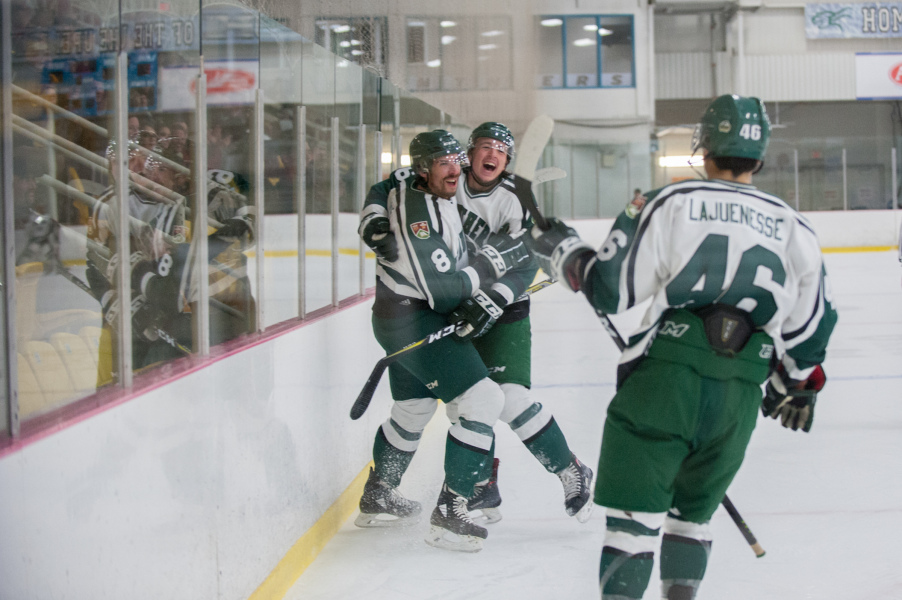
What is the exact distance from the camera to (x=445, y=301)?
6.47 feet

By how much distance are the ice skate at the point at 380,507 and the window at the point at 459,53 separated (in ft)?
3.42

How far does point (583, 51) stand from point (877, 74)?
2.46 ft

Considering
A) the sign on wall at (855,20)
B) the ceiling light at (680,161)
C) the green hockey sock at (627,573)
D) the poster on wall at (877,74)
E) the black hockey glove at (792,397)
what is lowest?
the green hockey sock at (627,573)

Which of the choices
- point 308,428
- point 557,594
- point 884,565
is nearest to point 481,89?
point 308,428

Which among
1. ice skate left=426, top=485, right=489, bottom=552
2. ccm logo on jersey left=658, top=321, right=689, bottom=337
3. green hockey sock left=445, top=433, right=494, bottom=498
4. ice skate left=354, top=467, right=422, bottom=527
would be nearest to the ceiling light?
ccm logo on jersey left=658, top=321, right=689, bottom=337

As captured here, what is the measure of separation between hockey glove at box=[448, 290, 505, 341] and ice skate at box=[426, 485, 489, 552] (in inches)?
15.9

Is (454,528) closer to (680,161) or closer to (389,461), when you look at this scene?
(389,461)

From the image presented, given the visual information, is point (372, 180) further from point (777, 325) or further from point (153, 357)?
point (777, 325)

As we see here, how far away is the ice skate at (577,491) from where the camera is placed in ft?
6.93

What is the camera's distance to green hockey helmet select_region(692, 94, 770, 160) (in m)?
1.35

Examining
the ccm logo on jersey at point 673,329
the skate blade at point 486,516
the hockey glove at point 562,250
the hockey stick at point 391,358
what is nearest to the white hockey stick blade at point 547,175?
the hockey stick at point 391,358

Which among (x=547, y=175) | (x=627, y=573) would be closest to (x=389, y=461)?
(x=547, y=175)

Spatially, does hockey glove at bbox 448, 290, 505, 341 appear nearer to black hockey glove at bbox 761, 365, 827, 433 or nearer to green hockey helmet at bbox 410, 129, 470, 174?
green hockey helmet at bbox 410, 129, 470, 174

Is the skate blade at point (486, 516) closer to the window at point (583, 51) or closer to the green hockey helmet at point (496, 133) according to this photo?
the green hockey helmet at point (496, 133)
